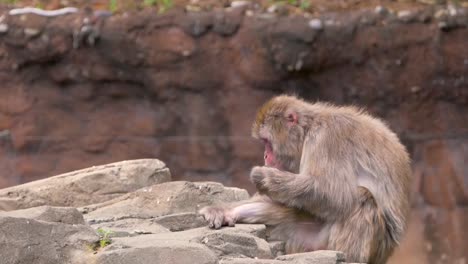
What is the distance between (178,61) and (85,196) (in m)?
3.49

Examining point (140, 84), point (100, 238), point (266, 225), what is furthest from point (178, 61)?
point (100, 238)

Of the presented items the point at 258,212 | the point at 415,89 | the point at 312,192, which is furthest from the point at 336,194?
the point at 415,89

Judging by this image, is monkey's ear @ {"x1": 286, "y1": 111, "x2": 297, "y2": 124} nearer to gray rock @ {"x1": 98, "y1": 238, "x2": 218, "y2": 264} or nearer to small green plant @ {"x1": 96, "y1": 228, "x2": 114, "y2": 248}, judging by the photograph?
small green plant @ {"x1": 96, "y1": 228, "x2": 114, "y2": 248}

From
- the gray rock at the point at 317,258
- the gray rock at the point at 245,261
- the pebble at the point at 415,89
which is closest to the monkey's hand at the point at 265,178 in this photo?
the gray rock at the point at 317,258

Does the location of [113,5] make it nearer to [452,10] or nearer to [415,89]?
[415,89]

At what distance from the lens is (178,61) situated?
459 inches

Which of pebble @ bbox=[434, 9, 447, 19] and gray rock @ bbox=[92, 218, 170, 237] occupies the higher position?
pebble @ bbox=[434, 9, 447, 19]

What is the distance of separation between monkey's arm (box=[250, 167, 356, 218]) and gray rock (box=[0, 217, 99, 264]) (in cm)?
147

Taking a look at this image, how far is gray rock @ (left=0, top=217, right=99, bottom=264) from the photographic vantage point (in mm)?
6078

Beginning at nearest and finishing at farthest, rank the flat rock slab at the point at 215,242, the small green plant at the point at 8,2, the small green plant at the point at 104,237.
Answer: the flat rock slab at the point at 215,242 < the small green plant at the point at 104,237 < the small green plant at the point at 8,2

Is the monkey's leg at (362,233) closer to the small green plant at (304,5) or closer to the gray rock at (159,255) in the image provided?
the gray rock at (159,255)

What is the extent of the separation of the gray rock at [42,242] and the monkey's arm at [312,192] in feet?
4.82

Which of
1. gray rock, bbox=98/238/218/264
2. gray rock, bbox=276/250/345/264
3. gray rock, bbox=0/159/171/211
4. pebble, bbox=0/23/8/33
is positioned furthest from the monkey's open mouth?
pebble, bbox=0/23/8/33

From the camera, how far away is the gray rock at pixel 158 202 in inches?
307
